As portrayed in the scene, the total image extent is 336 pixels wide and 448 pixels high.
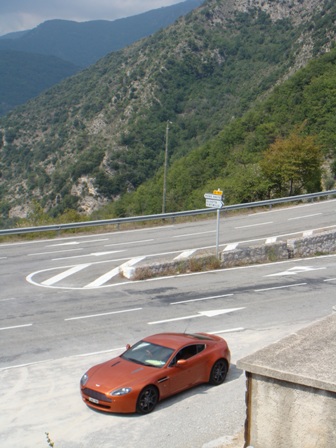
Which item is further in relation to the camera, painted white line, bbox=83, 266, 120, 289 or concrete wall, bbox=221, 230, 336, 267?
concrete wall, bbox=221, 230, 336, 267

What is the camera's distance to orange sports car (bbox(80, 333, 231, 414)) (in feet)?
33.8

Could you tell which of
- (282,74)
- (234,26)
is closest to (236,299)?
(282,74)

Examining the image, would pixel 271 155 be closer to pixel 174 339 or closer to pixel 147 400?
pixel 174 339

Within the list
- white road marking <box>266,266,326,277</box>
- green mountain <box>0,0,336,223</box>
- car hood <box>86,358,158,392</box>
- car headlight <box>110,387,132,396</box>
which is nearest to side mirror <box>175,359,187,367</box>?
car hood <box>86,358,158,392</box>

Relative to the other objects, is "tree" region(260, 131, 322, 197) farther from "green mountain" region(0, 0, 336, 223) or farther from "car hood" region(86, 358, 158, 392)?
"car hood" region(86, 358, 158, 392)

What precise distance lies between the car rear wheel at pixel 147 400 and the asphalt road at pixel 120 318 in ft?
0.41

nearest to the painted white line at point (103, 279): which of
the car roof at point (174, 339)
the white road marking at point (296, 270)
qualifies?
the white road marking at point (296, 270)

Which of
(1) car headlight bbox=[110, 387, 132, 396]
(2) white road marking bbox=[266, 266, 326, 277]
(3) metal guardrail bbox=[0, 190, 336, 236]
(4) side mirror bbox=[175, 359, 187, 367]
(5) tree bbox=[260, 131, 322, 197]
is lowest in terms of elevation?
(2) white road marking bbox=[266, 266, 326, 277]

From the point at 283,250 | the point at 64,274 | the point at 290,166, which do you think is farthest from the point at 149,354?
the point at 290,166

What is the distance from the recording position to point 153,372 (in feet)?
35.1

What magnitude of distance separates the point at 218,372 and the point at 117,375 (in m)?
2.12

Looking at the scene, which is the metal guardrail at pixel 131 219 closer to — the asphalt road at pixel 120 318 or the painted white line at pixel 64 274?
the asphalt road at pixel 120 318

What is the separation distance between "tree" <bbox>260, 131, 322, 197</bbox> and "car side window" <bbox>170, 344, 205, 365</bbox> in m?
30.2

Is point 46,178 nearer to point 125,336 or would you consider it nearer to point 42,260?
point 42,260
